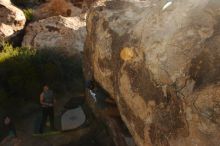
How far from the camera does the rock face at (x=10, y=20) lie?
15571mm

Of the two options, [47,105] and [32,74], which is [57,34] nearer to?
[32,74]

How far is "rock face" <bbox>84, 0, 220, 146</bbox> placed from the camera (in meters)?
7.14

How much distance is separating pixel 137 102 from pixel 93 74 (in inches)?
114

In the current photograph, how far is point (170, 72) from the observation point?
24.8 ft

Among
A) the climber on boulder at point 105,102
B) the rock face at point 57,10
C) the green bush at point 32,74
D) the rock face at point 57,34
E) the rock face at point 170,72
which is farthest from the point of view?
the rock face at point 57,10

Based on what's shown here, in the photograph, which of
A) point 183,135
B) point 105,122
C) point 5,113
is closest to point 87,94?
point 105,122

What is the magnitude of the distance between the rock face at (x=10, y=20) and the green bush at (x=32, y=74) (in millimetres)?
1129

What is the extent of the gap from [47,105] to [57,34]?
3.61m

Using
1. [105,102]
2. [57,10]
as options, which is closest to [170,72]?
[105,102]

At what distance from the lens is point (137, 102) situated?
8.57 metres

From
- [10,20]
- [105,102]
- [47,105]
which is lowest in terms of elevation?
[47,105]

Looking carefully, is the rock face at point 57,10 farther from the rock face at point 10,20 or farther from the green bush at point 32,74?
the green bush at point 32,74

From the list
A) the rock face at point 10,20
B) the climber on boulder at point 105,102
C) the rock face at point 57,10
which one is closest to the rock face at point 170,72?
the climber on boulder at point 105,102

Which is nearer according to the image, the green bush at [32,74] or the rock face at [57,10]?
the green bush at [32,74]
